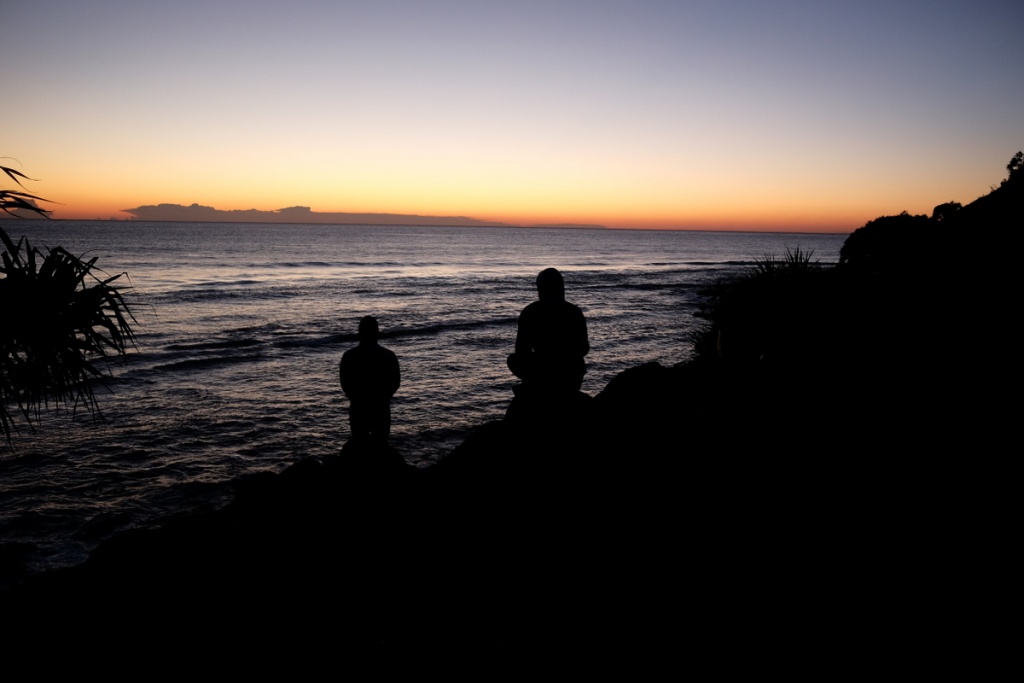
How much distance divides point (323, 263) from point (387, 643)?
7040 centimetres

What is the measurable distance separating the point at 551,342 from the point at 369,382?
3128 mm

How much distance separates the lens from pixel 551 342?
658 centimetres

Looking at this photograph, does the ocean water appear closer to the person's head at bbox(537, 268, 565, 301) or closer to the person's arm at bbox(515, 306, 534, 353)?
the person's arm at bbox(515, 306, 534, 353)

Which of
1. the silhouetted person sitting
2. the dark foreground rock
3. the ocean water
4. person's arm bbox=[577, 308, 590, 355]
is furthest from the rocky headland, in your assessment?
the ocean water

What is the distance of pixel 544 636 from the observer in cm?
356

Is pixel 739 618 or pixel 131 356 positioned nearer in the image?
pixel 739 618

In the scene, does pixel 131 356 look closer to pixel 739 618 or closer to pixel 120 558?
pixel 120 558

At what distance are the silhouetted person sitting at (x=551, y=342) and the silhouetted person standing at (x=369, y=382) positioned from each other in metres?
2.32

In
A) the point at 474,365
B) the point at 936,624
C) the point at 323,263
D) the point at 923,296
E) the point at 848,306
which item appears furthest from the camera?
the point at 323,263

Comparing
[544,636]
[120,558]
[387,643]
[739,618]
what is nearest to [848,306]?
[739,618]

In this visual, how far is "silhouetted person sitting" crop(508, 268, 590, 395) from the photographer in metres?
6.49

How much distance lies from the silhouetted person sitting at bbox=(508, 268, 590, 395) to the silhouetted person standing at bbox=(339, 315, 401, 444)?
7.61 feet

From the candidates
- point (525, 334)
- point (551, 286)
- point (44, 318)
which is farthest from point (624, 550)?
point (44, 318)

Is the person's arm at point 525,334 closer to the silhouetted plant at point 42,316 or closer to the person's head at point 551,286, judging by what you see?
the person's head at point 551,286
